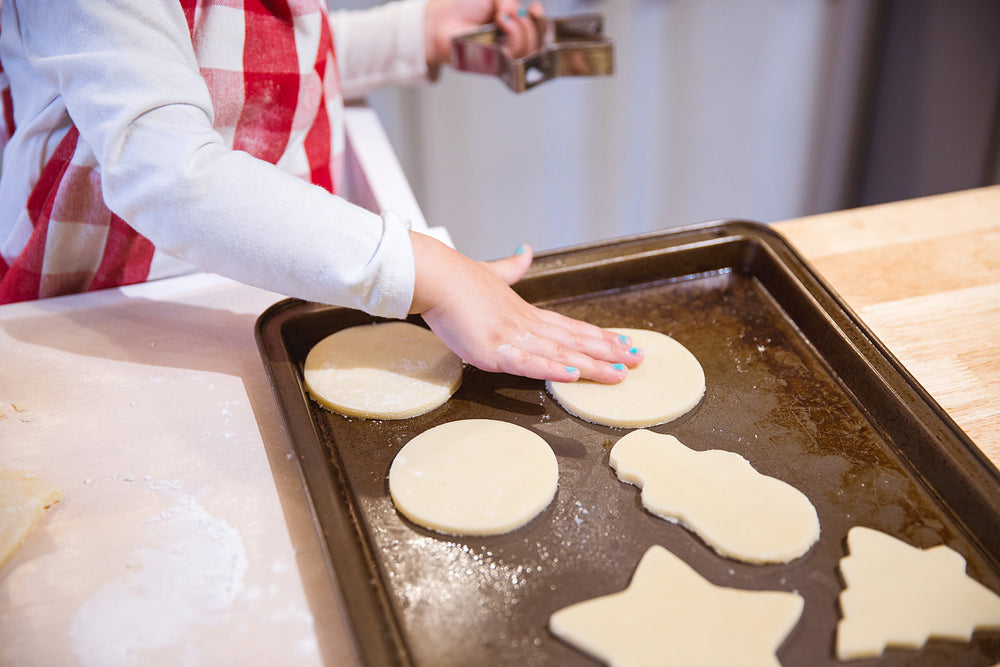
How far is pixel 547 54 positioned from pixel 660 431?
584 mm

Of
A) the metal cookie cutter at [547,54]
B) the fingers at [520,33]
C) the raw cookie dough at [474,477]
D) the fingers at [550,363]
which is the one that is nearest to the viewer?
the raw cookie dough at [474,477]

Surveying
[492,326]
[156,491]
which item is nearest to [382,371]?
[492,326]

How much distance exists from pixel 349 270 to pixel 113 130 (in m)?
0.24

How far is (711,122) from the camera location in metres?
2.08

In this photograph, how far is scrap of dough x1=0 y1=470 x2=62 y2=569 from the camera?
2.08 feet

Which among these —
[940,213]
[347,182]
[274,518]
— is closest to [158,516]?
[274,518]

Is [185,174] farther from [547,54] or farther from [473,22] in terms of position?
[473,22]

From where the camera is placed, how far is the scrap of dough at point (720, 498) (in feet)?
2.12

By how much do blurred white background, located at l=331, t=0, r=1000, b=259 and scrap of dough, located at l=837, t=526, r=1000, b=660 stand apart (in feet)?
4.91

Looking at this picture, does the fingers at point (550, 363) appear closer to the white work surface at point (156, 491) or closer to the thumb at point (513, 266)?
the thumb at point (513, 266)

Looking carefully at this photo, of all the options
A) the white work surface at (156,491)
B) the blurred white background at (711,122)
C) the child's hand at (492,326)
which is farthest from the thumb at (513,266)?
the blurred white background at (711,122)

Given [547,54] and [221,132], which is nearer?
[221,132]

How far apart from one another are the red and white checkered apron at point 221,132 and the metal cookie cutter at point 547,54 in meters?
0.24

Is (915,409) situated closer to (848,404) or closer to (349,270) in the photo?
(848,404)
